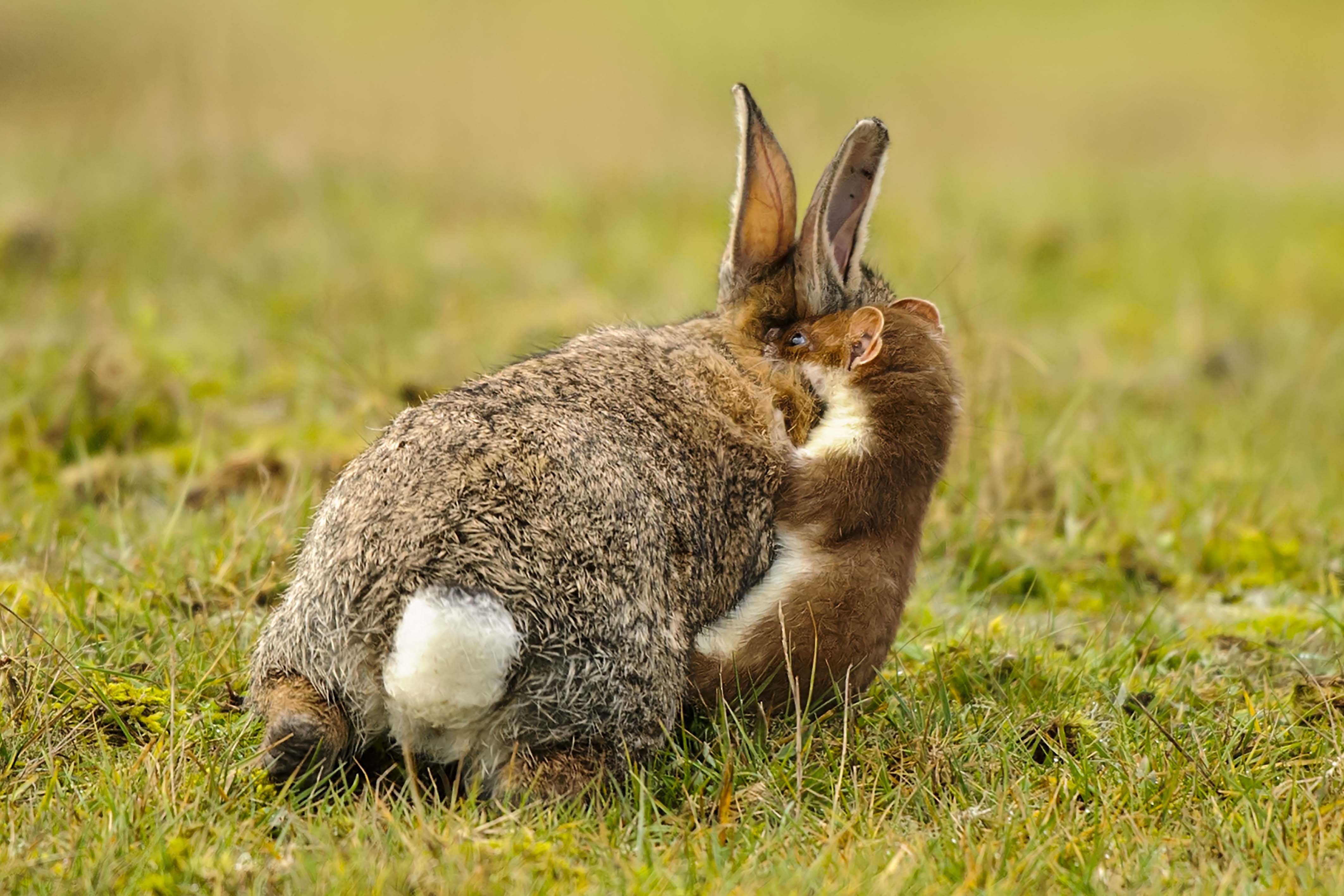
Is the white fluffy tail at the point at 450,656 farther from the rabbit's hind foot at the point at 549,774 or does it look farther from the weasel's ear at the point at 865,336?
the weasel's ear at the point at 865,336

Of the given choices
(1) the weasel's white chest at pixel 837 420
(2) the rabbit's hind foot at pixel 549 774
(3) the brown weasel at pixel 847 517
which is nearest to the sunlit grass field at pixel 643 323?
(2) the rabbit's hind foot at pixel 549 774

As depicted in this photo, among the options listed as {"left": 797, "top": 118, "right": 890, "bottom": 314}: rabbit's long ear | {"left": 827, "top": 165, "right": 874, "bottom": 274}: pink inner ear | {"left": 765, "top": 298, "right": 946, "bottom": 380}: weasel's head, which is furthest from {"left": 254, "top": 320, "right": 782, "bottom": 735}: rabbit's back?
{"left": 827, "top": 165, "right": 874, "bottom": 274}: pink inner ear

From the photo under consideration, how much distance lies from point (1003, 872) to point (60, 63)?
1317cm

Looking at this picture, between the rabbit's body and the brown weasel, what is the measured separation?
0.28ft

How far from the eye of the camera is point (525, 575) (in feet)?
9.93

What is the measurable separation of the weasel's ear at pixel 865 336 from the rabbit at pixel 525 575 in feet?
0.88

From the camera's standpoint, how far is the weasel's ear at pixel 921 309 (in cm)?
388

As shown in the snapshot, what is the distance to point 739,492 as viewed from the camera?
353cm

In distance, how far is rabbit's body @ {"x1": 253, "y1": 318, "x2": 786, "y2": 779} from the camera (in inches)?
119

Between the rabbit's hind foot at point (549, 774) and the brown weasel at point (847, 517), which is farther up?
the brown weasel at point (847, 517)

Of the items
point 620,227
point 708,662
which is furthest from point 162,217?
point 708,662

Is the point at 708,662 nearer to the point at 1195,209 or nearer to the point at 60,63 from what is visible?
the point at 1195,209

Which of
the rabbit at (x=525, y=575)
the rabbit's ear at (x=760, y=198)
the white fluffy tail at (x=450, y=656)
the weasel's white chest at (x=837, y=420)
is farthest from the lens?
the rabbit's ear at (x=760, y=198)

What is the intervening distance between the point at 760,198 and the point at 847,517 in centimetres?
105
